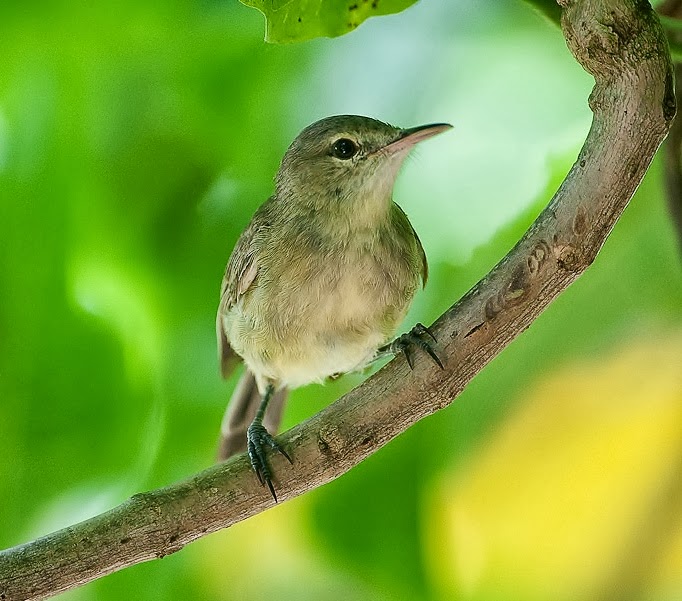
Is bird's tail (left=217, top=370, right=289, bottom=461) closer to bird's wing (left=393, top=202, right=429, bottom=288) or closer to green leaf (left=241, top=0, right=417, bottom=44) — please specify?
bird's wing (left=393, top=202, right=429, bottom=288)

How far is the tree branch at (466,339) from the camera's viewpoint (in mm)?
757

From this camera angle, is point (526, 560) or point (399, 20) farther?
point (399, 20)

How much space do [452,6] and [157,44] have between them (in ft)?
1.91

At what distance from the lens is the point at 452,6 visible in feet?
5.72

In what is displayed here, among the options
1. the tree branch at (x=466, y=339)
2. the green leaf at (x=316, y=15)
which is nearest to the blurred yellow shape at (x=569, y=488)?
the tree branch at (x=466, y=339)

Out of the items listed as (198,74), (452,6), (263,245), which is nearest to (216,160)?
(198,74)

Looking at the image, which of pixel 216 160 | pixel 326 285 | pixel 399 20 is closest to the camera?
pixel 326 285

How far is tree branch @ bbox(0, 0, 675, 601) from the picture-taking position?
0.76m

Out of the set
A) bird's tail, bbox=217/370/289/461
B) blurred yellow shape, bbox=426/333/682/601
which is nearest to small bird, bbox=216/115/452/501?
bird's tail, bbox=217/370/289/461

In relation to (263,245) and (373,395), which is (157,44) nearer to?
(263,245)

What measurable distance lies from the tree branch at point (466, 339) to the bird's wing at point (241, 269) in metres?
0.46

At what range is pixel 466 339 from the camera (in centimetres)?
91

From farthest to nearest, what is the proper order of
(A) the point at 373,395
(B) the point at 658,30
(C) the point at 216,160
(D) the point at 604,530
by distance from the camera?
(C) the point at 216,160 < (D) the point at 604,530 < (A) the point at 373,395 < (B) the point at 658,30

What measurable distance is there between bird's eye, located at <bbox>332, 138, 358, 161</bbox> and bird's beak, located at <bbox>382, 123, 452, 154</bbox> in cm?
7
